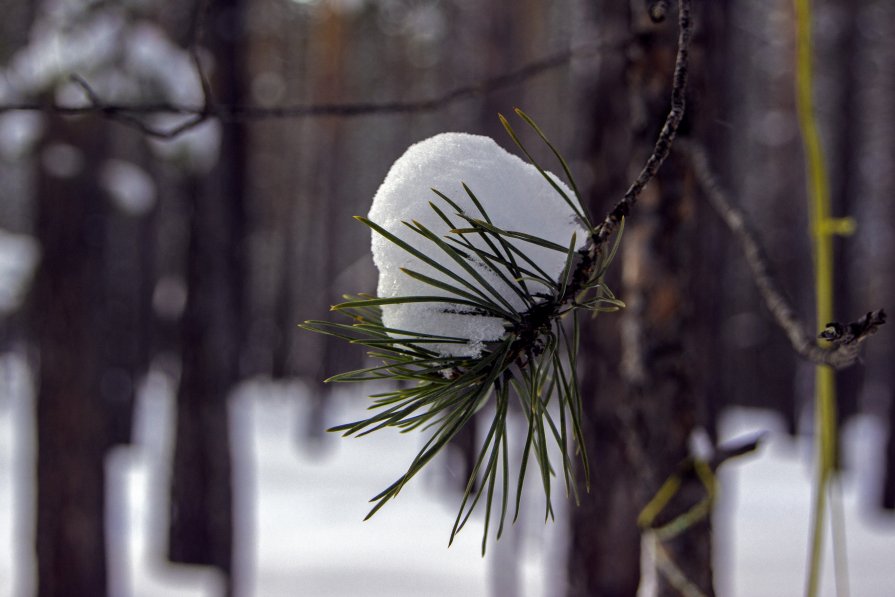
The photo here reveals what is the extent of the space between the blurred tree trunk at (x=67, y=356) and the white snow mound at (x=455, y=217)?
5158mm

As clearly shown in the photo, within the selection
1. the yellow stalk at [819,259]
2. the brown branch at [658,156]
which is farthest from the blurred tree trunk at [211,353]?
the brown branch at [658,156]

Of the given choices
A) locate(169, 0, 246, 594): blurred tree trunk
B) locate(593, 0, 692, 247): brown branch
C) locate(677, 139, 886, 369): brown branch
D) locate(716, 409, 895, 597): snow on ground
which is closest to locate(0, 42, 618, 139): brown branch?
locate(677, 139, 886, 369): brown branch

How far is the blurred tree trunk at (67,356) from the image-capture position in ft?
17.7

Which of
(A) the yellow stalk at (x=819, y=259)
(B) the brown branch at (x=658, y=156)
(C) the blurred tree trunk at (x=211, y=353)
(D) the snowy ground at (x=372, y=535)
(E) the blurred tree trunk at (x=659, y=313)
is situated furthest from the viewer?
(C) the blurred tree trunk at (x=211, y=353)

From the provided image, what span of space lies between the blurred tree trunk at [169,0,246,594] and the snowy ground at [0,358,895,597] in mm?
317

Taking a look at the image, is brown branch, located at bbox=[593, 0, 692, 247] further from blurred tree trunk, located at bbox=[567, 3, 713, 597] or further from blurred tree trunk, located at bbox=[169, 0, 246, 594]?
blurred tree trunk, located at bbox=[169, 0, 246, 594]

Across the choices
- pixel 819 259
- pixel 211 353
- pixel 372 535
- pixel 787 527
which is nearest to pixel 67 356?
pixel 211 353

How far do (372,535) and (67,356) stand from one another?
3.63 metres

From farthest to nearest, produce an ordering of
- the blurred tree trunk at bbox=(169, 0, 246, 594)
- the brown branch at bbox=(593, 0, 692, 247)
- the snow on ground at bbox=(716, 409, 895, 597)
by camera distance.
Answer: the blurred tree trunk at bbox=(169, 0, 246, 594)
the snow on ground at bbox=(716, 409, 895, 597)
the brown branch at bbox=(593, 0, 692, 247)

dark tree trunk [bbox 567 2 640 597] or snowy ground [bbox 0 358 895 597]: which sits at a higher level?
dark tree trunk [bbox 567 2 640 597]

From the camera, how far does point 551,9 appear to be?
16031mm

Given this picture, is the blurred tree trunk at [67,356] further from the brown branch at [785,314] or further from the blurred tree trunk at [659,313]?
the brown branch at [785,314]

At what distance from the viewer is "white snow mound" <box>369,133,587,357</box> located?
0.81 m

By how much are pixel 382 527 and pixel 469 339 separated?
7.71 m
